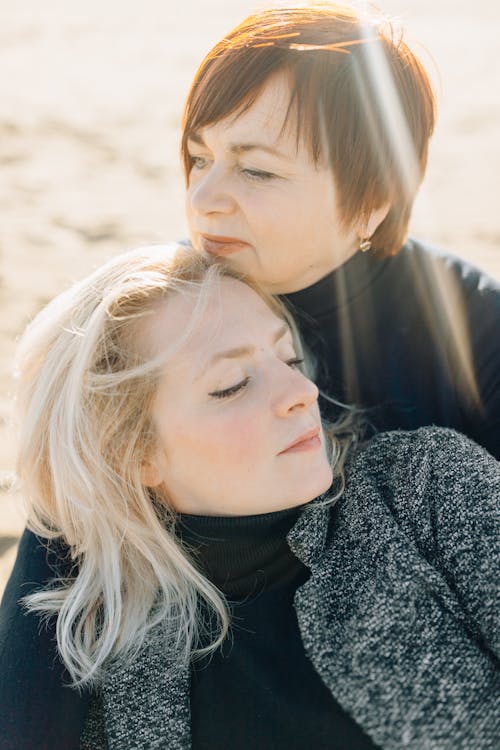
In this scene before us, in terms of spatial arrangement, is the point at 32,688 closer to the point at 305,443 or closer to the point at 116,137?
the point at 305,443

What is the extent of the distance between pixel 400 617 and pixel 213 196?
3.78 feet

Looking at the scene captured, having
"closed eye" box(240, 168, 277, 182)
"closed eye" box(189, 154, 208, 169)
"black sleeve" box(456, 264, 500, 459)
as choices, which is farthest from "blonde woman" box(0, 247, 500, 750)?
"black sleeve" box(456, 264, 500, 459)

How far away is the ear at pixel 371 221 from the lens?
2.63m

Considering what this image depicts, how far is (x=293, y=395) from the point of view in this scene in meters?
1.96

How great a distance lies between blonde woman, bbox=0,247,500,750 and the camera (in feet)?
5.94

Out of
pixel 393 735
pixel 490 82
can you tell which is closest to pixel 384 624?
pixel 393 735

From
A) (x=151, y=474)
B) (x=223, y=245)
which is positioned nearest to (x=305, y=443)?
(x=151, y=474)

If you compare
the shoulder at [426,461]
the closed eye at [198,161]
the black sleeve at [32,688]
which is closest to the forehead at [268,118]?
the closed eye at [198,161]

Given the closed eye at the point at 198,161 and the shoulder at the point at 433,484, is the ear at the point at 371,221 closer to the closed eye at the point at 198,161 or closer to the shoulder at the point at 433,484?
the closed eye at the point at 198,161

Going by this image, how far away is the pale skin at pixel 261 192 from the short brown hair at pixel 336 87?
36 mm

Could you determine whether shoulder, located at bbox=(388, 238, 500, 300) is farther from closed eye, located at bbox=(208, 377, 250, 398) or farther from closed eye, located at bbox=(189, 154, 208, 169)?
closed eye, located at bbox=(208, 377, 250, 398)

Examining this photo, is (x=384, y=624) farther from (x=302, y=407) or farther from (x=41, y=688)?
(x=41, y=688)

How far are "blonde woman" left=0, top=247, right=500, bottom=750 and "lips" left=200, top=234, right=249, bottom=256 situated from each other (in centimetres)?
14

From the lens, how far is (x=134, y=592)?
212cm
